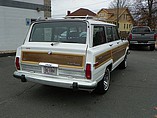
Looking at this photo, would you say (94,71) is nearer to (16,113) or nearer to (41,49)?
(41,49)

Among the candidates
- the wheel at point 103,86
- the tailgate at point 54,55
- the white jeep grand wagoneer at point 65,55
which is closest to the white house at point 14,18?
the white jeep grand wagoneer at point 65,55

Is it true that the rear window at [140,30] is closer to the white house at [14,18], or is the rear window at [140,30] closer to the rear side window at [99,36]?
the white house at [14,18]

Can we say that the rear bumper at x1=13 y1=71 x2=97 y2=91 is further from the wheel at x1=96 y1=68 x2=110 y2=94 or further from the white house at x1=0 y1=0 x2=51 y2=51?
the white house at x1=0 y1=0 x2=51 y2=51

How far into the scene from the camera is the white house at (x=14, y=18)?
Answer: 12539 millimetres

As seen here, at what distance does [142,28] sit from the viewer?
1669 cm

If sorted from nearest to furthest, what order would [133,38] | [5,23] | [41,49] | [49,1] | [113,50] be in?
[41,49] < [113,50] < [5,23] < [133,38] < [49,1]

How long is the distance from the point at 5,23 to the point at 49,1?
5071 millimetres

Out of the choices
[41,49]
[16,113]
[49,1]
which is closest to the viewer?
[16,113]

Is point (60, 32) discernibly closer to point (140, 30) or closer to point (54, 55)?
point (54, 55)

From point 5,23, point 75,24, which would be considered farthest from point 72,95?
point 5,23

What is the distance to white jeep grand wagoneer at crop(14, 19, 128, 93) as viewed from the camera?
405 centimetres

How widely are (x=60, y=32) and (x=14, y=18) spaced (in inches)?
380

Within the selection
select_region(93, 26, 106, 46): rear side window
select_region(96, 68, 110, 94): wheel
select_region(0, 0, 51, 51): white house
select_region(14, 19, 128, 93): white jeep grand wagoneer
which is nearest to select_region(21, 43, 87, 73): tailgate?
select_region(14, 19, 128, 93): white jeep grand wagoneer

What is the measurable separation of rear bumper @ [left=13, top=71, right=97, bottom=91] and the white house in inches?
350
